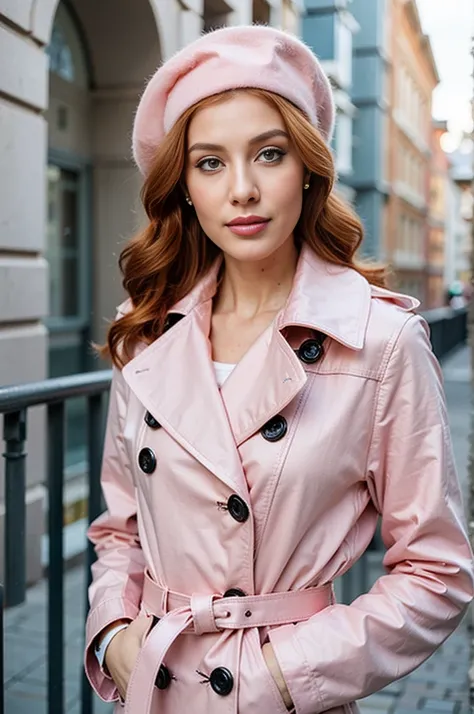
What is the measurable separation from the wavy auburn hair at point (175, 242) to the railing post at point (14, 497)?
1.21 feet

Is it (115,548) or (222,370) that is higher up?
(222,370)

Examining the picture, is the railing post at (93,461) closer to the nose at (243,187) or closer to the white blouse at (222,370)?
the white blouse at (222,370)

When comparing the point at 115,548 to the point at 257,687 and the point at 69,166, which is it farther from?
the point at 69,166

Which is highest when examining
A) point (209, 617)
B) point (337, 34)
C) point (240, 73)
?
point (337, 34)

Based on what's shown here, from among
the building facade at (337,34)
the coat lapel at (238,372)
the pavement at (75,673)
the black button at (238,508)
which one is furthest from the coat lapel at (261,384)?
the building facade at (337,34)

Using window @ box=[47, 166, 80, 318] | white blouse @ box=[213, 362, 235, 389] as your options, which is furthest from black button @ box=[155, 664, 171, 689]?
window @ box=[47, 166, 80, 318]

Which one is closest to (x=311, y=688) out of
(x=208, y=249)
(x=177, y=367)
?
(x=177, y=367)

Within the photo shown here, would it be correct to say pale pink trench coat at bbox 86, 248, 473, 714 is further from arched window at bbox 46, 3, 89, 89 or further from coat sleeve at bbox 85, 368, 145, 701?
arched window at bbox 46, 3, 89, 89

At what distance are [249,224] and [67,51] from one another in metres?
5.53

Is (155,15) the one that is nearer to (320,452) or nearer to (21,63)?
(21,63)

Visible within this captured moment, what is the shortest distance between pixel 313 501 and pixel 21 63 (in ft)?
11.1

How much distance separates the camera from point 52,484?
246cm

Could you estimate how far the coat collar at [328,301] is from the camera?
1550 millimetres

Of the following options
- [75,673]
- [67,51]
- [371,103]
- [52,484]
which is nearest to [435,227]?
[371,103]
